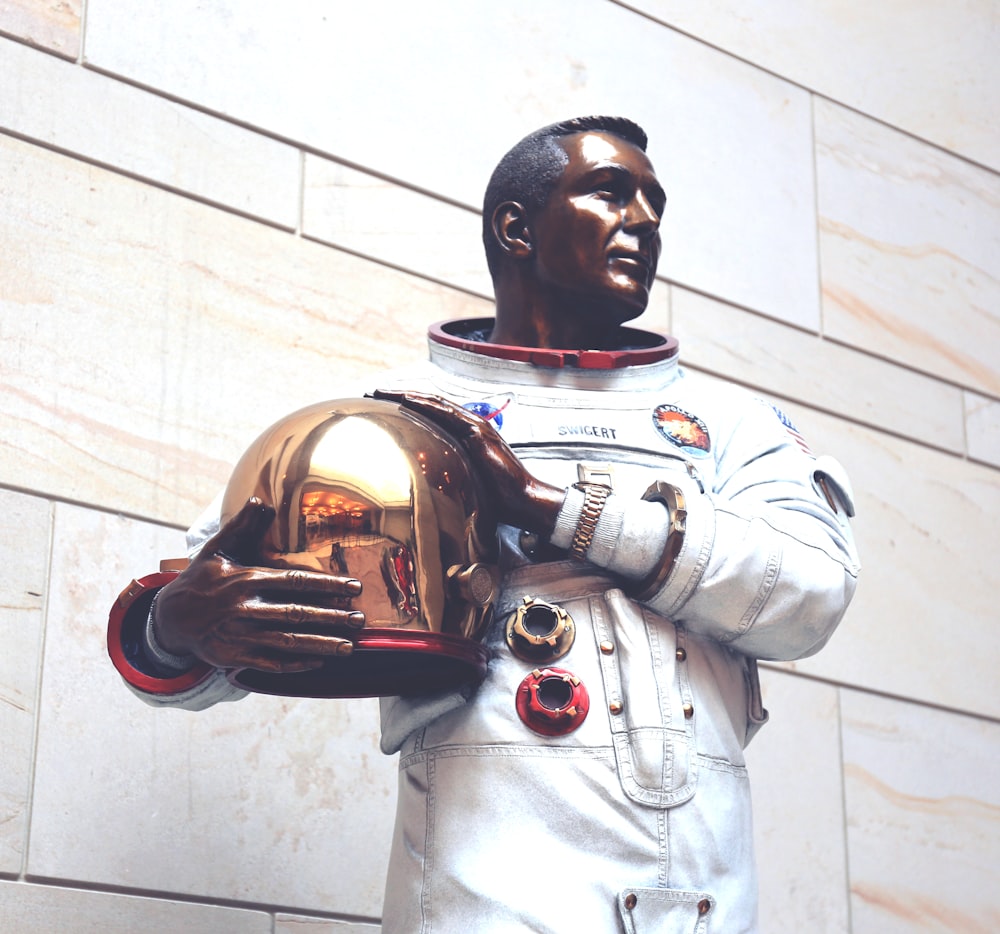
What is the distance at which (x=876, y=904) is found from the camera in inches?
214

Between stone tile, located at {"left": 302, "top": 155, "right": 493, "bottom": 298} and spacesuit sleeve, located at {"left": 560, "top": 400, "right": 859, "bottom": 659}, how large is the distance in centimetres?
198

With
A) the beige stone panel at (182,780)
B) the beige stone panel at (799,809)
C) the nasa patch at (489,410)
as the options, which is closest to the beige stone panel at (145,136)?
the beige stone panel at (182,780)

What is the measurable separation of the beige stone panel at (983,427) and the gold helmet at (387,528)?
3547mm

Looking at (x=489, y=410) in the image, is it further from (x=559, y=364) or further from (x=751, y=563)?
(x=751, y=563)

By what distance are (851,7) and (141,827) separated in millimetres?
3875

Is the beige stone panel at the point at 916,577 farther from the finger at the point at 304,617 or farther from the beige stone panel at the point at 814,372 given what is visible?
the finger at the point at 304,617

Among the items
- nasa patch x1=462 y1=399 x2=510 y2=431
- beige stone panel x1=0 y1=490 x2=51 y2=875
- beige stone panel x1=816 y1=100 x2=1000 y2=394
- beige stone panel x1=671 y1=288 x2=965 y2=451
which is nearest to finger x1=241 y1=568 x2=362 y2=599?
nasa patch x1=462 y1=399 x2=510 y2=431

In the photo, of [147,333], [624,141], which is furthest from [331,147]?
[624,141]

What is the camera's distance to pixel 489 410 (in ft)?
11.4

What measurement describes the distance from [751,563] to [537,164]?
99cm

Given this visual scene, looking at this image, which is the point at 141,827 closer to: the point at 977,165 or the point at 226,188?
the point at 226,188

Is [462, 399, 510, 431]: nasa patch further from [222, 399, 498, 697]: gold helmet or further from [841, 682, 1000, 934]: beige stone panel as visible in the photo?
[841, 682, 1000, 934]: beige stone panel

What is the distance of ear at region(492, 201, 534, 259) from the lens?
373cm

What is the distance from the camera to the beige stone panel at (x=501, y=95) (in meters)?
5.02
